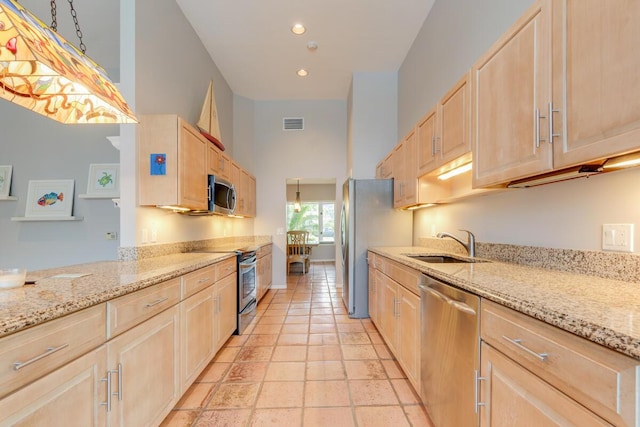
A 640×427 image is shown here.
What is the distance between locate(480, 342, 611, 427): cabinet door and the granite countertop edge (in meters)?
1.51

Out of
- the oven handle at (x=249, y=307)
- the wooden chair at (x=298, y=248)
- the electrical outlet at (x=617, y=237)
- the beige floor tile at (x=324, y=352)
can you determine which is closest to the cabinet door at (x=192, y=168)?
the oven handle at (x=249, y=307)

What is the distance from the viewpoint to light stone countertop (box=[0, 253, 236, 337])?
0.81 metres

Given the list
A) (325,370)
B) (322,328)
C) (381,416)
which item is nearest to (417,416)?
(381,416)

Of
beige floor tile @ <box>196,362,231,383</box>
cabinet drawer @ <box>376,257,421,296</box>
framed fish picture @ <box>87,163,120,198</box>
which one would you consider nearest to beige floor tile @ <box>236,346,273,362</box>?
beige floor tile @ <box>196,362,231,383</box>

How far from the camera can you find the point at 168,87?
2670mm

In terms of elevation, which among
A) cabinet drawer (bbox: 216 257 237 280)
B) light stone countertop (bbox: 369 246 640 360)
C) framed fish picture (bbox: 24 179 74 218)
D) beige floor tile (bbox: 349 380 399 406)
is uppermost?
framed fish picture (bbox: 24 179 74 218)

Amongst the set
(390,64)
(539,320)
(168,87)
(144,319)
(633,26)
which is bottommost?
(144,319)

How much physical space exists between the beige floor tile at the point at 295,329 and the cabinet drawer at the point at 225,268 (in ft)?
2.96

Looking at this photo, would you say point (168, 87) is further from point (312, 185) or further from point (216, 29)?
point (312, 185)

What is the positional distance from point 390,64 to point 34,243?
5.14 metres

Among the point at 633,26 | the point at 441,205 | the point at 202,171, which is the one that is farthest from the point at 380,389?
the point at 202,171

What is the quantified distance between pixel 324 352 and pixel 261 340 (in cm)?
70

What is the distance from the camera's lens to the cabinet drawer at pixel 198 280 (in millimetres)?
1822

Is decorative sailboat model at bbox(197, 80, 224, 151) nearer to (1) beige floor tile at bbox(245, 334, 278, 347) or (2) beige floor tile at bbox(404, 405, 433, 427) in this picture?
(1) beige floor tile at bbox(245, 334, 278, 347)
